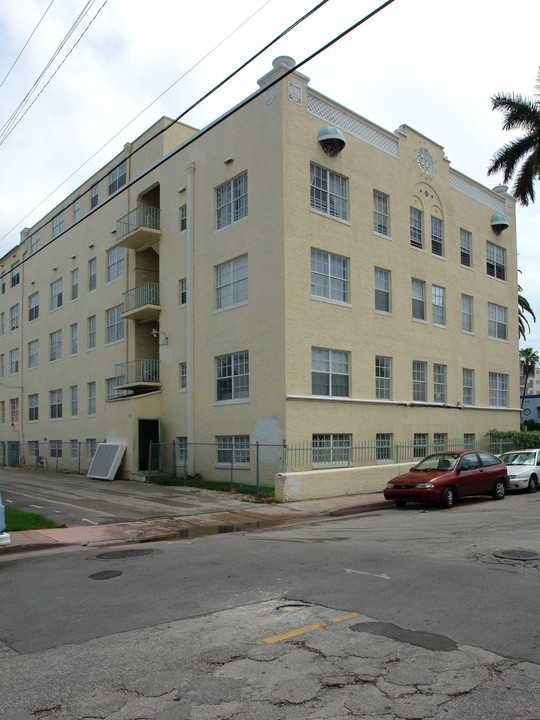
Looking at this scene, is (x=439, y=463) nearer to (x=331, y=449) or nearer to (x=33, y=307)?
(x=331, y=449)

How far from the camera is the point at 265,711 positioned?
13.3ft

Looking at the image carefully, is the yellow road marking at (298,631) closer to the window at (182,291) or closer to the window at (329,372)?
the window at (329,372)

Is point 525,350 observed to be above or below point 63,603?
above

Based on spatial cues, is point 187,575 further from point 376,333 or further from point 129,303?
point 129,303

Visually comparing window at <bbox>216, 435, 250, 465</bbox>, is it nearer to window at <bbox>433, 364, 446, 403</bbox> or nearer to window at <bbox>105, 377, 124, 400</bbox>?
window at <bbox>105, 377, 124, 400</bbox>

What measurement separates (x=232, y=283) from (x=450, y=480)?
10.5 m

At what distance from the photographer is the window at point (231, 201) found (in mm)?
21969

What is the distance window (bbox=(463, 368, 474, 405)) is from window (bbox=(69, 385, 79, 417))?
65.2 feet

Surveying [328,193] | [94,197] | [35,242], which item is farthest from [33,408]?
[328,193]

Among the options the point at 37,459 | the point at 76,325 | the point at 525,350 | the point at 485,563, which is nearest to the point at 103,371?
the point at 76,325

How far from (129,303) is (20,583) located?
2014cm

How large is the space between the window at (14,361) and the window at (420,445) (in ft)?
91.2

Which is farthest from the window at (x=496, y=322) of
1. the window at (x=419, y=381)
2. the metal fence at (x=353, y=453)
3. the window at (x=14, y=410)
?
the window at (x=14, y=410)

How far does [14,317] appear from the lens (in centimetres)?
4203
